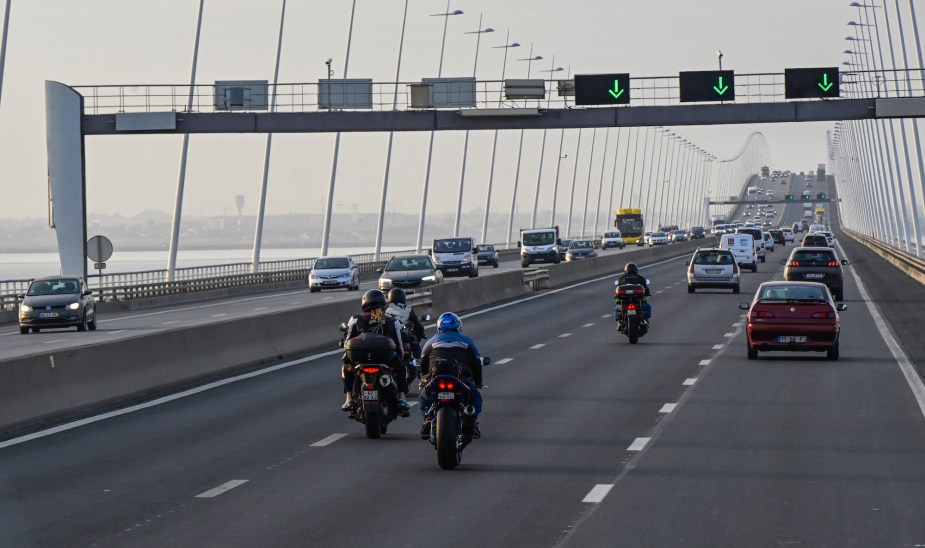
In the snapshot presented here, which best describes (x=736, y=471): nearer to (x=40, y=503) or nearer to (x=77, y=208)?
(x=40, y=503)

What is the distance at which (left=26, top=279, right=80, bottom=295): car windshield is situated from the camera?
41.4 m

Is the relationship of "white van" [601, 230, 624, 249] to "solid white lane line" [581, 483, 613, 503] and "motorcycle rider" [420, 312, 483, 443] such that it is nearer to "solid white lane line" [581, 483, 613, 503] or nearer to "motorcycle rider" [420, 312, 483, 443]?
"motorcycle rider" [420, 312, 483, 443]

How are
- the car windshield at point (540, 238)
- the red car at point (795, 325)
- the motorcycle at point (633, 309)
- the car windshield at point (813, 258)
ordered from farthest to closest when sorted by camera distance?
the car windshield at point (540, 238), the car windshield at point (813, 258), the motorcycle at point (633, 309), the red car at point (795, 325)

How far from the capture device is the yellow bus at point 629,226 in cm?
14950

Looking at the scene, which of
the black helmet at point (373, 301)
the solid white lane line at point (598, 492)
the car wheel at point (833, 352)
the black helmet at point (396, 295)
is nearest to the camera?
the solid white lane line at point (598, 492)

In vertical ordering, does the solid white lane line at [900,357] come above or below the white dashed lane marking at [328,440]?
above

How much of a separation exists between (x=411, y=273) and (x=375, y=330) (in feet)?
126

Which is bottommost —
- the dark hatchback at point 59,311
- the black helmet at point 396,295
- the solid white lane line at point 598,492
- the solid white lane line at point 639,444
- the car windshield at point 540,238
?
the dark hatchback at point 59,311

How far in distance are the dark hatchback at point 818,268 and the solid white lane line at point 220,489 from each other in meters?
34.5

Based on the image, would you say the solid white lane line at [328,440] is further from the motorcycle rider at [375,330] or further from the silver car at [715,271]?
the silver car at [715,271]

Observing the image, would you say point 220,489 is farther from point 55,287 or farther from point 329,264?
point 329,264

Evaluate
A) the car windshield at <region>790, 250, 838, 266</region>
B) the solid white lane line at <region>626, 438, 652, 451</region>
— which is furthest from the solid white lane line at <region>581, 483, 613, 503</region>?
the car windshield at <region>790, 250, 838, 266</region>

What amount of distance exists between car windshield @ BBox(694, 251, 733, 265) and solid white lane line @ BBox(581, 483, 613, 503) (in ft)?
134

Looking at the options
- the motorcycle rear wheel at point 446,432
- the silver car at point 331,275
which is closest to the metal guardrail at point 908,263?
the silver car at point 331,275
